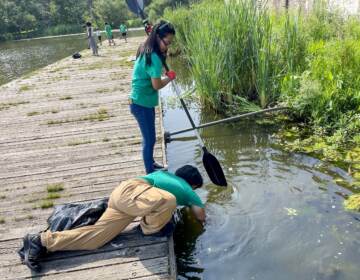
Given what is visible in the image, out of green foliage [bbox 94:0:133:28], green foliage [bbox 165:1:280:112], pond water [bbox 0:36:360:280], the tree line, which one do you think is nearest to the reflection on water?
pond water [bbox 0:36:360:280]

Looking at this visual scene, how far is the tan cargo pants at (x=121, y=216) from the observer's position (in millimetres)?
3055

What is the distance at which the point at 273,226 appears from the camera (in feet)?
12.4

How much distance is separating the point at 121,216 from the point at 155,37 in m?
1.75

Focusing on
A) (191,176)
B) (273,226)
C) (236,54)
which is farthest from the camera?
(236,54)

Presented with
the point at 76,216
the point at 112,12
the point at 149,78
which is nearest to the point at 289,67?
the point at 149,78

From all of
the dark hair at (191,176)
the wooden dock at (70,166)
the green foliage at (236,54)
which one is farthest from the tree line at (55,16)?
the dark hair at (191,176)

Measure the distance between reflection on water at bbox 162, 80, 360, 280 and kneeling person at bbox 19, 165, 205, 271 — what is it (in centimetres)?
50

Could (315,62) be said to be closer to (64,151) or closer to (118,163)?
(118,163)

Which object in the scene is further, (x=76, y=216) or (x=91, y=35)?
(x=91, y=35)

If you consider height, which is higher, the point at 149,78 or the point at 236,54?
the point at 149,78

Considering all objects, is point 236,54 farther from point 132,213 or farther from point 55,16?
point 55,16

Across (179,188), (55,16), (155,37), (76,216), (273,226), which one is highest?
(55,16)

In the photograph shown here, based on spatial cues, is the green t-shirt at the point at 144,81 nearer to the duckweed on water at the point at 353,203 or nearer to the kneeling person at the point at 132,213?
the kneeling person at the point at 132,213

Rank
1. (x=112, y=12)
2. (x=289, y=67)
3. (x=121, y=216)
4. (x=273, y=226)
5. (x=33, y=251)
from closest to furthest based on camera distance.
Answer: (x=33, y=251) → (x=121, y=216) → (x=273, y=226) → (x=289, y=67) → (x=112, y=12)
